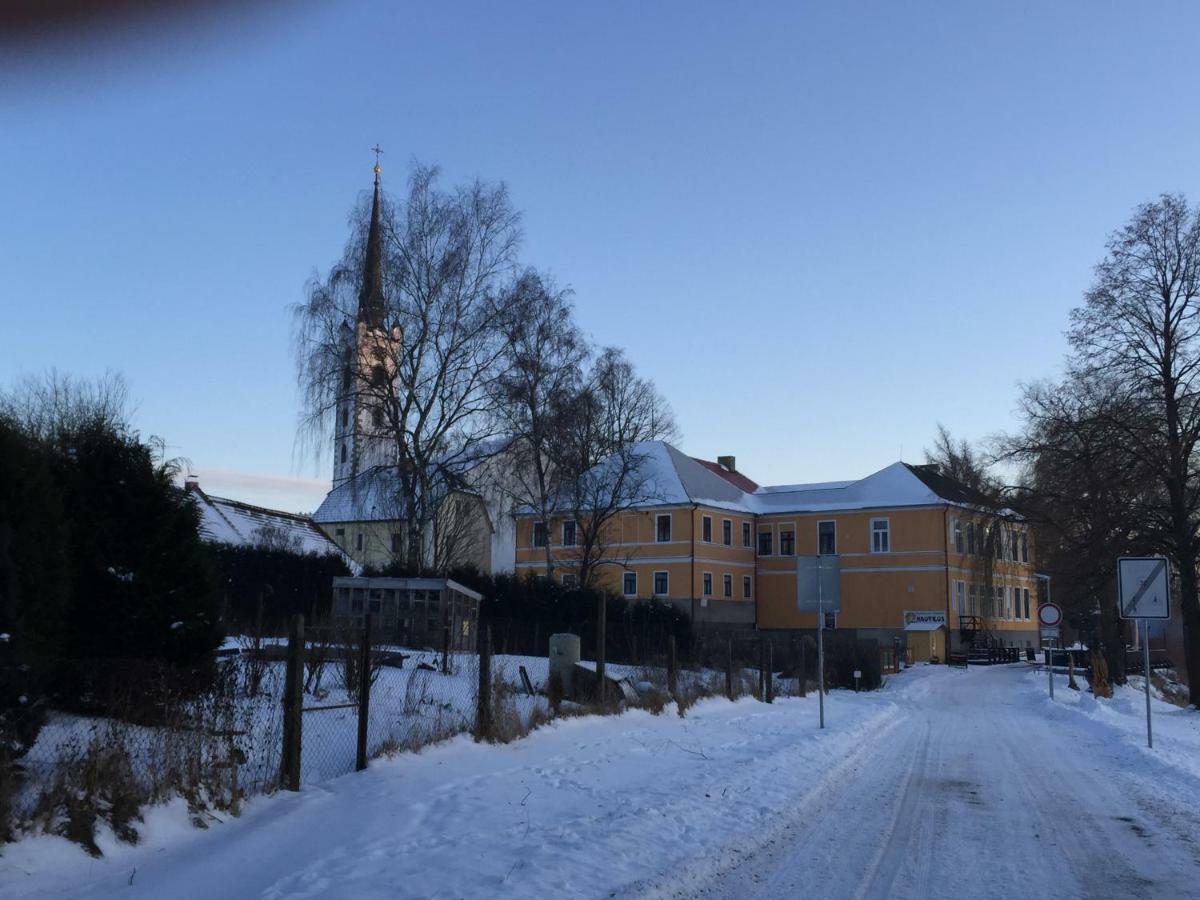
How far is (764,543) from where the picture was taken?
6538cm

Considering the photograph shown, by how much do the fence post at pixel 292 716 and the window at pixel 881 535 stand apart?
54.1 metres

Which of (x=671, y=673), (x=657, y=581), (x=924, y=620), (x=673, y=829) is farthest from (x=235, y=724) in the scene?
(x=924, y=620)

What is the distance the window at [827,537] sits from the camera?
62.2 meters

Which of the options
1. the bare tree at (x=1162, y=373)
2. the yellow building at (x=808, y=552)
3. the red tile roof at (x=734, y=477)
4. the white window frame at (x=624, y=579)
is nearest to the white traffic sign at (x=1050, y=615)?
the bare tree at (x=1162, y=373)

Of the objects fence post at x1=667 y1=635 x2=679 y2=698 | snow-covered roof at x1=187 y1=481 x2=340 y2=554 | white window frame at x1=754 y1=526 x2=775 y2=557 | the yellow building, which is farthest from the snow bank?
white window frame at x1=754 y1=526 x2=775 y2=557

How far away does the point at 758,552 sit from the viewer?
65.3 meters

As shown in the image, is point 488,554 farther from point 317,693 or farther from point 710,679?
point 317,693

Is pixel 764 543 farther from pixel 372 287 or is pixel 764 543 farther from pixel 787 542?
pixel 372 287

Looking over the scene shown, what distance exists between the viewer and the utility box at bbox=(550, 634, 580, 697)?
1712cm

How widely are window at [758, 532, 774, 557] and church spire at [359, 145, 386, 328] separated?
39.4 metres

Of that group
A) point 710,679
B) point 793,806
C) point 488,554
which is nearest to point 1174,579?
point 710,679

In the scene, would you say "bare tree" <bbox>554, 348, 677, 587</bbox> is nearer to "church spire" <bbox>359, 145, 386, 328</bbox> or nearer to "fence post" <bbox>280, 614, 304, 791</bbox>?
"church spire" <bbox>359, 145, 386, 328</bbox>

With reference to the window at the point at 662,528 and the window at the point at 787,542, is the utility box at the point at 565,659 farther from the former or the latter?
the window at the point at 787,542

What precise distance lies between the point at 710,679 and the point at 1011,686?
1952 cm
